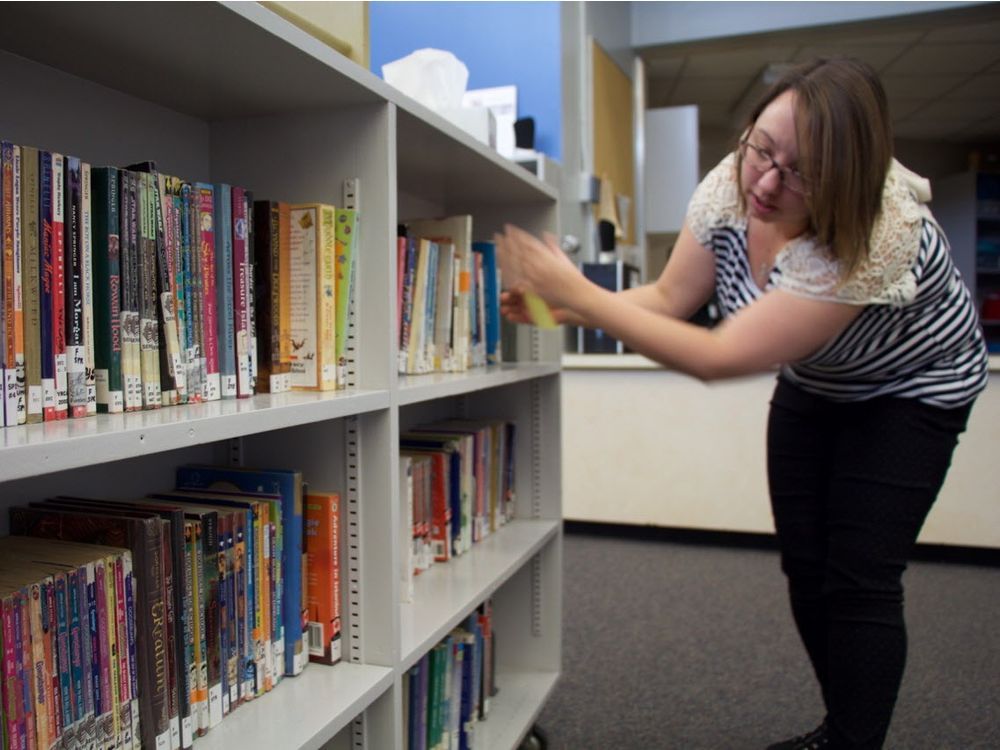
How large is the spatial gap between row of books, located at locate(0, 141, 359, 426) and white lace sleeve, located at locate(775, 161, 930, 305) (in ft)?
1.95

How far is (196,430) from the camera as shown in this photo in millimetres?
752

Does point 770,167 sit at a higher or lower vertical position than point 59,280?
higher

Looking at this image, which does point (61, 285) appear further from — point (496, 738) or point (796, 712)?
point (796, 712)

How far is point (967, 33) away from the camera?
412 cm

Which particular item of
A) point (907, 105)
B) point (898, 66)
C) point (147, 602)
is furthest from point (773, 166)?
point (907, 105)

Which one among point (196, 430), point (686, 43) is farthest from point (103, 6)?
point (686, 43)

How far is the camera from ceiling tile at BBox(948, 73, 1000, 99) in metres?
4.71

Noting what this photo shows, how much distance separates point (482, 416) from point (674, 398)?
1.45 meters

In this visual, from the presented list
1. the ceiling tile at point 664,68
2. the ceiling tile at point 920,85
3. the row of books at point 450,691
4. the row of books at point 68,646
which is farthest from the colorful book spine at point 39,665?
the ceiling tile at point 920,85

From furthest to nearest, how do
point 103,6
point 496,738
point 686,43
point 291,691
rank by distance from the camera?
point 686,43
point 496,738
point 291,691
point 103,6

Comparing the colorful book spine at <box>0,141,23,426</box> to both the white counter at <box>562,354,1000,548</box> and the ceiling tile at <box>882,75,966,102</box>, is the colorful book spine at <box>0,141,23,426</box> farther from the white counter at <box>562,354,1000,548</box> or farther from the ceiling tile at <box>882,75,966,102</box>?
the ceiling tile at <box>882,75,966,102</box>

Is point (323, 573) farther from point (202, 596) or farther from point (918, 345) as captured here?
point (918, 345)

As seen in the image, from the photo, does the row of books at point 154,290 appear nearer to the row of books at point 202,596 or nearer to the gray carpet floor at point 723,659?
the row of books at point 202,596

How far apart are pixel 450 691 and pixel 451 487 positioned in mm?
363
